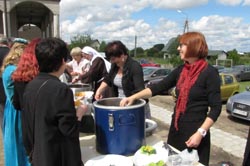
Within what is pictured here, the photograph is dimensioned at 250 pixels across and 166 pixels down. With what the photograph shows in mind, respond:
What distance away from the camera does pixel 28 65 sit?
1986mm

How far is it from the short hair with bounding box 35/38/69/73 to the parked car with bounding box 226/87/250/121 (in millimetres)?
6638

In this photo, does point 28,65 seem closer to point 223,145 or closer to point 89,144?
point 89,144

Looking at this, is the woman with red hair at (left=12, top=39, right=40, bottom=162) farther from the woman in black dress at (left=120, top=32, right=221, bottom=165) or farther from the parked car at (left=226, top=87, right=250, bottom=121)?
the parked car at (left=226, top=87, right=250, bottom=121)

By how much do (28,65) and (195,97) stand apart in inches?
48.2

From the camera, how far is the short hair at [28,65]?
1.86 meters

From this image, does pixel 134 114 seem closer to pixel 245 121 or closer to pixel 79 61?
pixel 79 61

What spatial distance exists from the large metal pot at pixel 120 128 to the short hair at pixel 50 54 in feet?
1.32

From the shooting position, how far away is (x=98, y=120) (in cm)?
193

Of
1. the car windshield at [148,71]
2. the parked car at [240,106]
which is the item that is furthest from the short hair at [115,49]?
the car windshield at [148,71]

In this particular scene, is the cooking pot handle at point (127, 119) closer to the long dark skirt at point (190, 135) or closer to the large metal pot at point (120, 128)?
the large metal pot at point (120, 128)

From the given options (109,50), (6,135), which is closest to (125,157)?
(109,50)

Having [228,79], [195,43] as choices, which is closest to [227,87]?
[228,79]

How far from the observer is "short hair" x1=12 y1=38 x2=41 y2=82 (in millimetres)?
1861

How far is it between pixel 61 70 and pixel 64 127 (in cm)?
36
